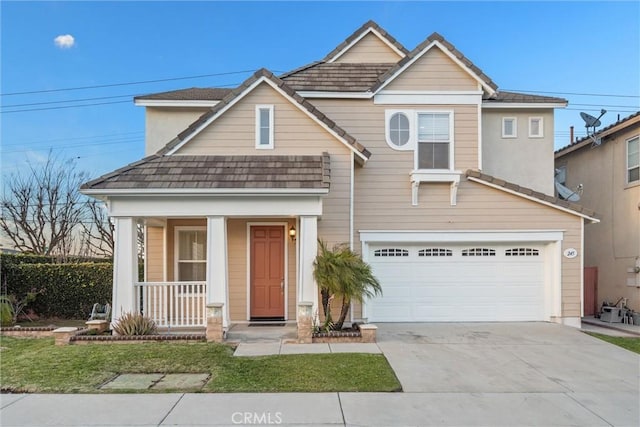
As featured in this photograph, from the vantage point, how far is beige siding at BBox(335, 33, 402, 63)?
12.2 metres

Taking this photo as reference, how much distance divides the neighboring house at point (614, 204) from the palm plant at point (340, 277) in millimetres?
8681

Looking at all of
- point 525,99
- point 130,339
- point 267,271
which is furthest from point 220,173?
point 525,99

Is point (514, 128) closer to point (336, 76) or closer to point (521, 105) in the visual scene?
point (521, 105)

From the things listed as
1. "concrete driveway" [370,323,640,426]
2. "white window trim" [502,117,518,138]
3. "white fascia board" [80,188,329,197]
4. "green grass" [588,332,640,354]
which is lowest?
"green grass" [588,332,640,354]

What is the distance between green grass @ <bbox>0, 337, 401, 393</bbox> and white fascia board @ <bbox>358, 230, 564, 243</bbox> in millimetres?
3857

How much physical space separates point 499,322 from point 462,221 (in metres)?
2.80

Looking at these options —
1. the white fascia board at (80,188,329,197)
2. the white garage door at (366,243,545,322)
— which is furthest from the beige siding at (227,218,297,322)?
the white garage door at (366,243,545,322)

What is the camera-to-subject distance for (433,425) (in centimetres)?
443

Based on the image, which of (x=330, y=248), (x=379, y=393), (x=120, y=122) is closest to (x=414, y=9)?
(x=330, y=248)

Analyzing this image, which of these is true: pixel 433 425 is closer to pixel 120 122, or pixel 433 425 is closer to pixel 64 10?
pixel 64 10

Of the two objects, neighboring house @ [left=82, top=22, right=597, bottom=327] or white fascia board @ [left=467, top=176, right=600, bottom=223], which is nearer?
neighboring house @ [left=82, top=22, right=597, bottom=327]

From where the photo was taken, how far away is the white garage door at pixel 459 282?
10.5 metres

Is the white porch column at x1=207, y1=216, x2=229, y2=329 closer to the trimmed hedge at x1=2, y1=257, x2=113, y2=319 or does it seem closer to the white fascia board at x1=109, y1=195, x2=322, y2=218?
the white fascia board at x1=109, y1=195, x2=322, y2=218

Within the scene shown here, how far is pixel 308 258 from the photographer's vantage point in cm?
854
